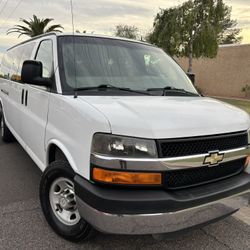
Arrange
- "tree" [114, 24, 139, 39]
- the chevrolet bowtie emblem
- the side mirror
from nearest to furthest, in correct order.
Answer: the chevrolet bowtie emblem, the side mirror, "tree" [114, 24, 139, 39]

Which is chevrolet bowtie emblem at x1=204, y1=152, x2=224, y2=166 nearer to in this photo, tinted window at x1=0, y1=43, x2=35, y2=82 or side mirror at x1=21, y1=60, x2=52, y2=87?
side mirror at x1=21, y1=60, x2=52, y2=87

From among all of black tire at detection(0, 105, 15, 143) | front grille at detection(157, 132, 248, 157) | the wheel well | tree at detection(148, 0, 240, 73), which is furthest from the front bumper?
tree at detection(148, 0, 240, 73)

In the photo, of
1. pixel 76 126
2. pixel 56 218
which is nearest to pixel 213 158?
pixel 76 126

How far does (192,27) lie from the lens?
1997 cm

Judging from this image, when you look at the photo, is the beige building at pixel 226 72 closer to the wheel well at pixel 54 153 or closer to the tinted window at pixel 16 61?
the tinted window at pixel 16 61

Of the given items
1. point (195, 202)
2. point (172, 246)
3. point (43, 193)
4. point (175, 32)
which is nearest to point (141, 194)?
point (195, 202)

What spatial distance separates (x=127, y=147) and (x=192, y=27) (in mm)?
18952

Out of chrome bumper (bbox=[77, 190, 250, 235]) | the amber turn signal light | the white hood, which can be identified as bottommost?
chrome bumper (bbox=[77, 190, 250, 235])

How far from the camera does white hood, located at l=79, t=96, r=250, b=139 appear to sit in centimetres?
243

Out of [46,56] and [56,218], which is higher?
[46,56]

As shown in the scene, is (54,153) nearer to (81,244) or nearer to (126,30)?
(81,244)

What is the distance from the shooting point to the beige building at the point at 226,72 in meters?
22.4

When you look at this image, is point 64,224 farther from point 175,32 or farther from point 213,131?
point 175,32

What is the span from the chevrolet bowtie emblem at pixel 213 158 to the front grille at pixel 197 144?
41mm
